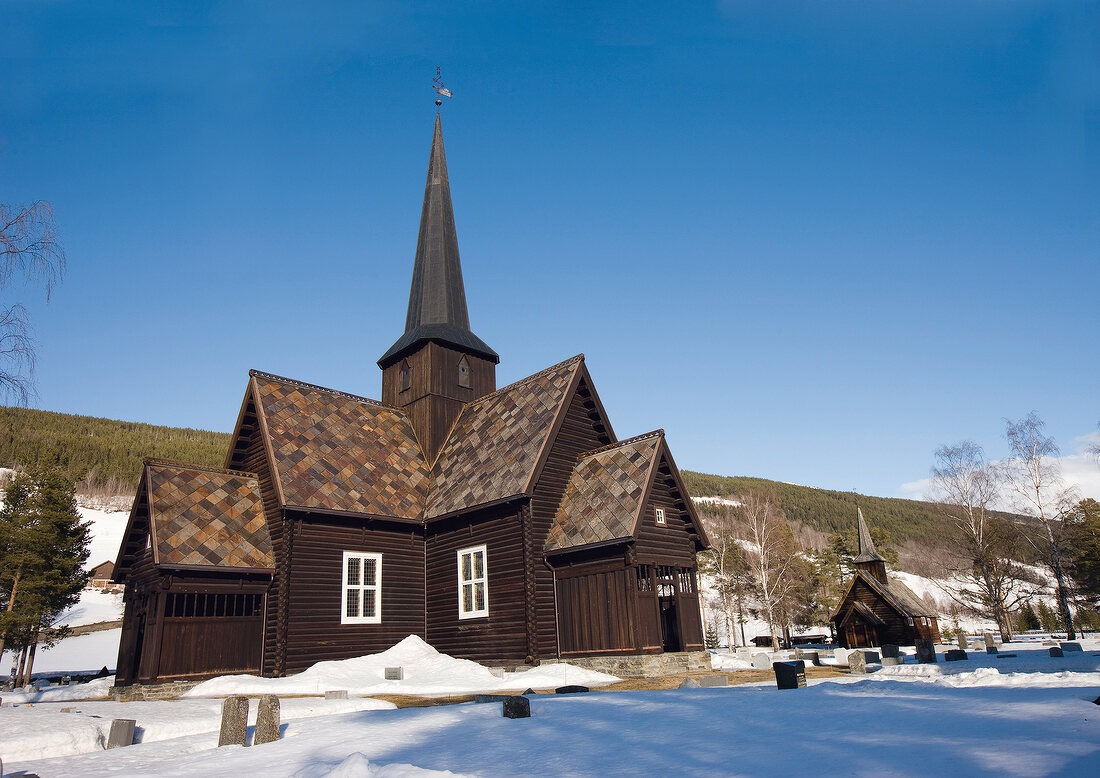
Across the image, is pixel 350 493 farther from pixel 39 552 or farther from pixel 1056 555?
pixel 1056 555

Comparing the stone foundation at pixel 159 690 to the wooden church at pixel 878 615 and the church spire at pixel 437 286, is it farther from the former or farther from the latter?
the wooden church at pixel 878 615

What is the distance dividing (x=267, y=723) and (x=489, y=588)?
12115 millimetres

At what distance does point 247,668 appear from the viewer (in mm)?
20734

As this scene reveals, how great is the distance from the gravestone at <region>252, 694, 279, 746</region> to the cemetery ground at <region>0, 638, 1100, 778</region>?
0.28 metres

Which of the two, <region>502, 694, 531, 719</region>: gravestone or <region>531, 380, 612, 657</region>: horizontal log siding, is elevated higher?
<region>531, 380, 612, 657</region>: horizontal log siding

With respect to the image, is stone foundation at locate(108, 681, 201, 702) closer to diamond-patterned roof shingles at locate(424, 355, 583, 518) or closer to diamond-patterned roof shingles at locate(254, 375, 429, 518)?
diamond-patterned roof shingles at locate(254, 375, 429, 518)

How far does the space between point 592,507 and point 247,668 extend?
11.0m

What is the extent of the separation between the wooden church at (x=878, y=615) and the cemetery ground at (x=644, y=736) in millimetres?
27903

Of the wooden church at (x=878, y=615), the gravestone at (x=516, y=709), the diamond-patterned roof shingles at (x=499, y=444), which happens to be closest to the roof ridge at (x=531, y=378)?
the diamond-patterned roof shingles at (x=499, y=444)

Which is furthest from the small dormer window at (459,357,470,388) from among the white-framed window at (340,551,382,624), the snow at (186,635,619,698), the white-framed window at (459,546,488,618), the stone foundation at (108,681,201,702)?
the stone foundation at (108,681,201,702)

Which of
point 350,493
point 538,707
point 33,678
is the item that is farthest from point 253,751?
point 33,678

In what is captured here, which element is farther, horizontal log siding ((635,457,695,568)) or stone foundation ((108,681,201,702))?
horizontal log siding ((635,457,695,568))

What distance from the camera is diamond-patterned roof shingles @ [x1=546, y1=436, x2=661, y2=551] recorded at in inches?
809

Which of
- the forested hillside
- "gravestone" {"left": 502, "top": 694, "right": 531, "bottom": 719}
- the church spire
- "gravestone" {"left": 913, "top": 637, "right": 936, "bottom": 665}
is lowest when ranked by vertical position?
"gravestone" {"left": 913, "top": 637, "right": 936, "bottom": 665}
